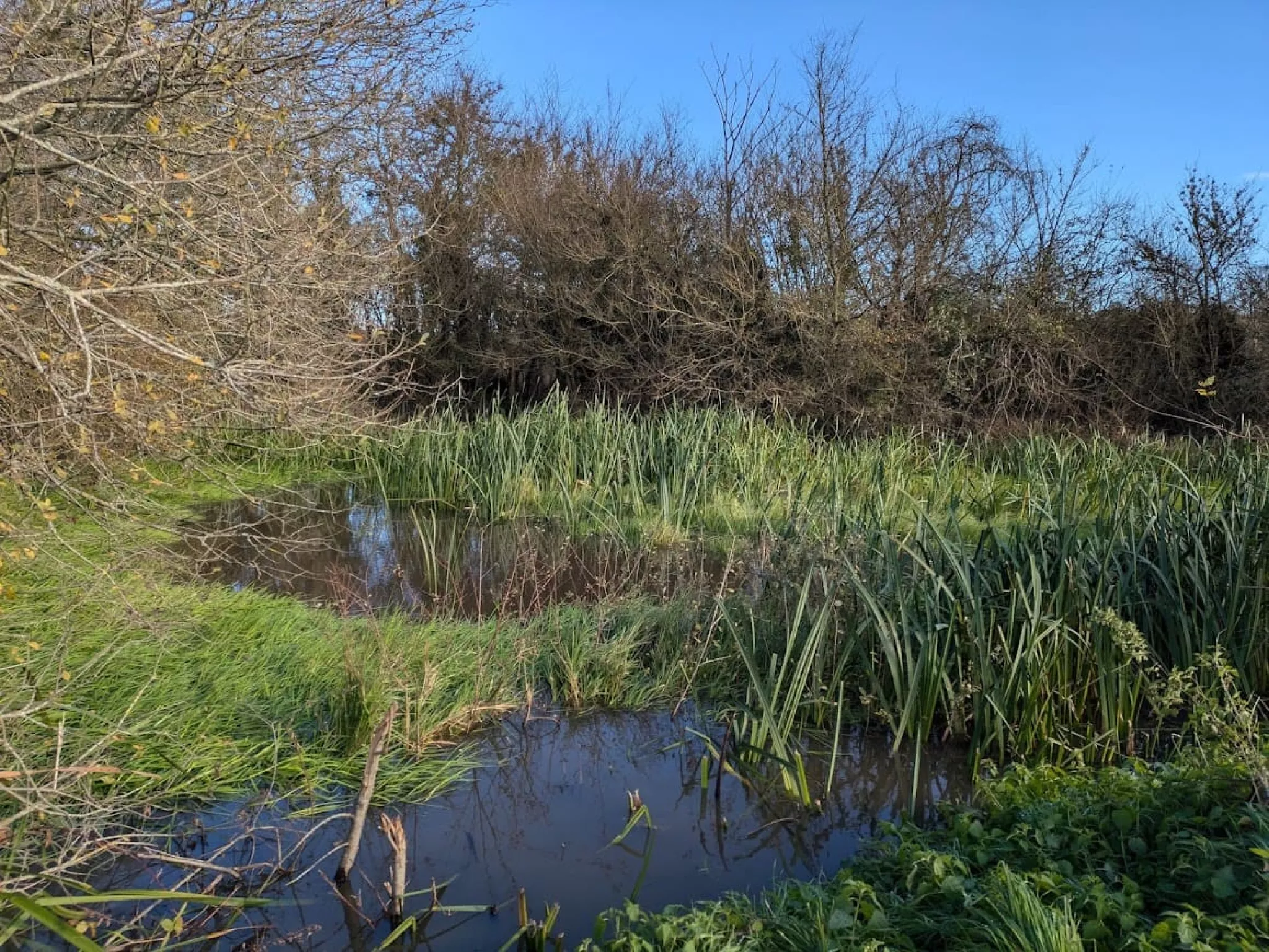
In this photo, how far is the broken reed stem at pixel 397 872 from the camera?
8.55 feet

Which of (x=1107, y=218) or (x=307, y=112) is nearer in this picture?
(x=307, y=112)

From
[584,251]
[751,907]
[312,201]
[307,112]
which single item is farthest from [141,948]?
[584,251]

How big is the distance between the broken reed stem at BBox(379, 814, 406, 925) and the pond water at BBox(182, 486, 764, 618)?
204 centimetres

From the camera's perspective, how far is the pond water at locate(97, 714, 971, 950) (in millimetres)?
2746

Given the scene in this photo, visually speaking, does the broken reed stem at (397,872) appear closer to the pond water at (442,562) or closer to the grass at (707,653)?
the grass at (707,653)

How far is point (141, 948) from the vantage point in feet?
8.24

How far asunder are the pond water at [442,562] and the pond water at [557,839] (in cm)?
104

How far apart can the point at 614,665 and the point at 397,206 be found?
1143 cm

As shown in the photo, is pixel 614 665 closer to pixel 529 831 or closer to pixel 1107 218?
pixel 529 831

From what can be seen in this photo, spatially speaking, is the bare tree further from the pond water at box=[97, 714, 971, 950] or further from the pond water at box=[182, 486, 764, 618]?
the pond water at box=[97, 714, 971, 950]

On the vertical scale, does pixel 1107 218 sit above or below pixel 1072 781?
above

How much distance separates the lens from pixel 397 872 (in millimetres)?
2648

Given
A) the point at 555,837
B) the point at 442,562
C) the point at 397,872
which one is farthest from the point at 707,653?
the point at 442,562

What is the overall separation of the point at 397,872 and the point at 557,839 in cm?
73
